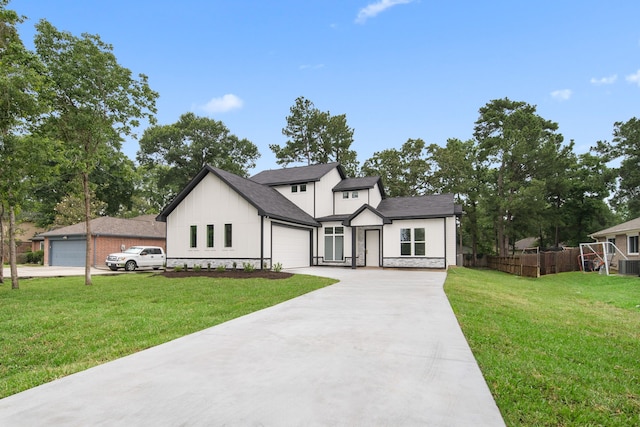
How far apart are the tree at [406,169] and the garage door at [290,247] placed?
50.6 ft

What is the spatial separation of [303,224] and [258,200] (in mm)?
3329

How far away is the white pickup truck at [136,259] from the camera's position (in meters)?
21.3

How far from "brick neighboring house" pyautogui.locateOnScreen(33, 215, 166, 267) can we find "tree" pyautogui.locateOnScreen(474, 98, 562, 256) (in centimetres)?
2981

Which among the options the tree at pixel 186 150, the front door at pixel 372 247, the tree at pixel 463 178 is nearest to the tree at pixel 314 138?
the tree at pixel 186 150

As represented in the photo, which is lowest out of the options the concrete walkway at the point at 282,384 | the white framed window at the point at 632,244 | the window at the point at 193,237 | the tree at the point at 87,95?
the concrete walkway at the point at 282,384

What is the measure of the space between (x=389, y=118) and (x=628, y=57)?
12.6m

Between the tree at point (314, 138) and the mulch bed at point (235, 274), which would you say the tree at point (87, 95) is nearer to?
the mulch bed at point (235, 274)

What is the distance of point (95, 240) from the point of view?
26.2 metres

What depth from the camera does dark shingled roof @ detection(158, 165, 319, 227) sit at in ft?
56.2

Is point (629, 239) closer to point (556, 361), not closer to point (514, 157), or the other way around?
A: point (514, 157)

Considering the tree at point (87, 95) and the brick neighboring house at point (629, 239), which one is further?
the brick neighboring house at point (629, 239)

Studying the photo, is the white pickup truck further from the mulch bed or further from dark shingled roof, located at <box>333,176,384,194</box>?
dark shingled roof, located at <box>333,176,384,194</box>

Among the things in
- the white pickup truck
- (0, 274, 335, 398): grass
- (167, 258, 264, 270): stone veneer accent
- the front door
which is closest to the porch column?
the front door

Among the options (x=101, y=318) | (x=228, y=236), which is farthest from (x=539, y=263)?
(x=101, y=318)
